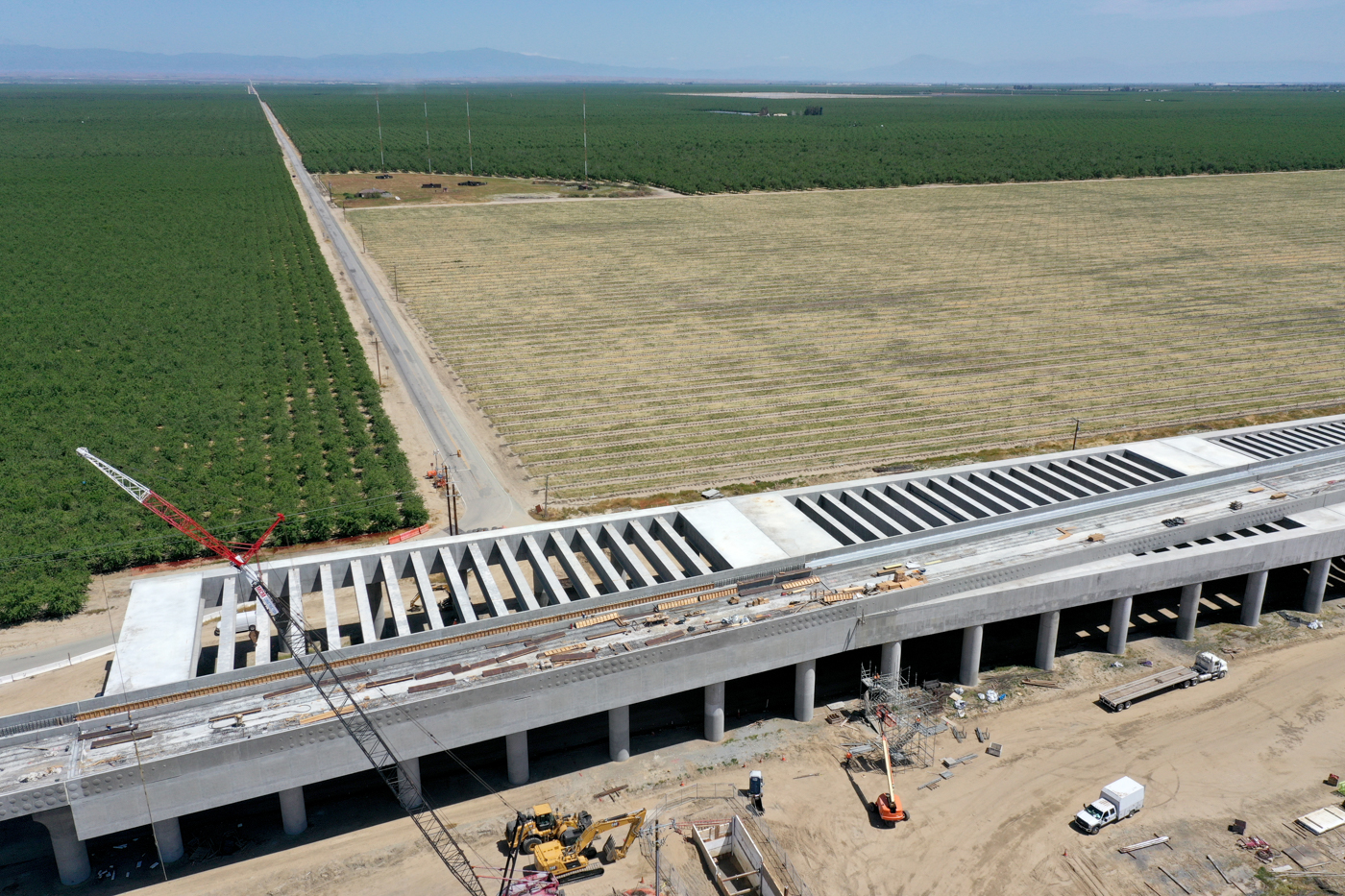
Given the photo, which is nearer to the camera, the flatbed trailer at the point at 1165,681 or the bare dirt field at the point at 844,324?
the flatbed trailer at the point at 1165,681

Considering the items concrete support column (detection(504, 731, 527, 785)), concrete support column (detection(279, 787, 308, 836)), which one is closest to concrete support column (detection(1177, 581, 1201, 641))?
concrete support column (detection(504, 731, 527, 785))

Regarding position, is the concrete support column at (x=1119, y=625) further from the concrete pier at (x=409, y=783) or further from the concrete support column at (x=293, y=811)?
the concrete support column at (x=293, y=811)

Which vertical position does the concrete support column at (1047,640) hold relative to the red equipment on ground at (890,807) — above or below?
above

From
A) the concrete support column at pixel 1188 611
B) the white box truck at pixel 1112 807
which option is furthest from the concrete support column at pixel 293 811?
the concrete support column at pixel 1188 611

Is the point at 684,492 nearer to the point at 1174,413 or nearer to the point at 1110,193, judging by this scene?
the point at 1174,413

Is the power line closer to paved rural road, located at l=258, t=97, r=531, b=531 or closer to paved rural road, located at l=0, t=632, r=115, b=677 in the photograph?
paved rural road, located at l=258, t=97, r=531, b=531

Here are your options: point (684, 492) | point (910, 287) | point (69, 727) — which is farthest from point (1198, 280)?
point (69, 727)
